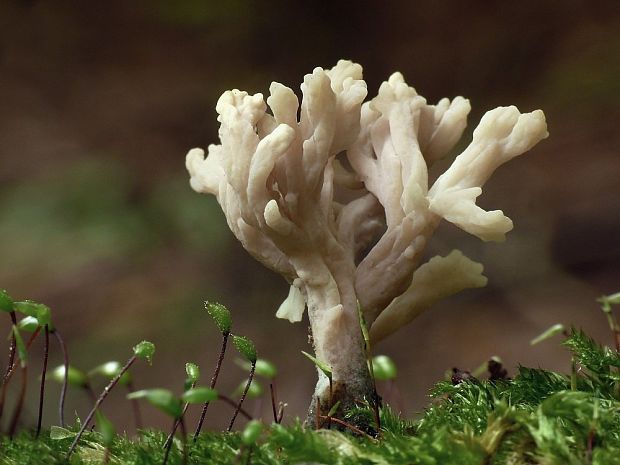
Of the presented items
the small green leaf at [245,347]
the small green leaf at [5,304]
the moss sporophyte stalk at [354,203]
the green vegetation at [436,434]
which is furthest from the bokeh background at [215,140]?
the small green leaf at [5,304]

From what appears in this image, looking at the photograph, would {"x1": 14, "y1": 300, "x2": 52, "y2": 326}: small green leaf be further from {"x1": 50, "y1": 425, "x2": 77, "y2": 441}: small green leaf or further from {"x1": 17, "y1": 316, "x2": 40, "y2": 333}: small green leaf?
{"x1": 50, "y1": 425, "x2": 77, "y2": 441}: small green leaf

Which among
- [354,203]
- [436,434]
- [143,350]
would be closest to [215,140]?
[354,203]

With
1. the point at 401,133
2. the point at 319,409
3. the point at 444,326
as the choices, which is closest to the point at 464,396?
the point at 319,409

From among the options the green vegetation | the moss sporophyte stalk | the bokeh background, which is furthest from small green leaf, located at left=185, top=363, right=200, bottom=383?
the bokeh background

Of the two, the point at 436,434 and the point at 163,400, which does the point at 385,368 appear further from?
the point at 163,400

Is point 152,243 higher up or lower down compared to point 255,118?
higher up

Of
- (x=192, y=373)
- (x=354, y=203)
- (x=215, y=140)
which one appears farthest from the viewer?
(x=215, y=140)

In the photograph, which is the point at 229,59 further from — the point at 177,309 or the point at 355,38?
the point at 177,309
